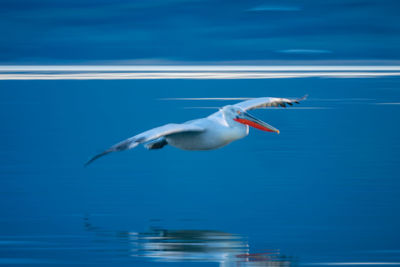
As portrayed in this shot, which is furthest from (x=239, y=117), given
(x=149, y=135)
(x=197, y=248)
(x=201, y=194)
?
(x=197, y=248)

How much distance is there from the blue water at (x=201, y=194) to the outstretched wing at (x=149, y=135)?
0.51 m

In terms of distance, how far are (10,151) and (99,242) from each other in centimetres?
386

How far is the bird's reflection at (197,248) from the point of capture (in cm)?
460

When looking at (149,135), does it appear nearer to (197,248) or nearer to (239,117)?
(197,248)

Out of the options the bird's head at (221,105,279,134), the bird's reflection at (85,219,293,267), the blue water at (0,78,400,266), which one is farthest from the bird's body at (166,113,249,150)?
the bird's reflection at (85,219,293,267)

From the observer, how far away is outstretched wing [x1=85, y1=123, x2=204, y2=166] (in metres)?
5.59

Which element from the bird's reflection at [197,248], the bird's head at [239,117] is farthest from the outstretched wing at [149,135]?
the bird's reflection at [197,248]

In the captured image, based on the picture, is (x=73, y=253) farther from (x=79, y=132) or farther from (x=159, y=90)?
(x=159, y=90)

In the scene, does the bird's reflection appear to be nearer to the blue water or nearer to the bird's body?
A: the blue water

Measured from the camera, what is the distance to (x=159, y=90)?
16.5 metres

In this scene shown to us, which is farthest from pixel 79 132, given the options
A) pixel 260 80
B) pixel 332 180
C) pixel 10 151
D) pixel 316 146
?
pixel 260 80

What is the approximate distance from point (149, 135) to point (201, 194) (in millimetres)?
906

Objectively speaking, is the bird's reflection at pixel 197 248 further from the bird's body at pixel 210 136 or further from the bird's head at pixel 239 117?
the bird's head at pixel 239 117

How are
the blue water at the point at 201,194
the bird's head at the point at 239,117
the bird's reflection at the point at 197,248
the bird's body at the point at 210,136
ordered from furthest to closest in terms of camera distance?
the bird's head at the point at 239,117 → the bird's body at the point at 210,136 → the blue water at the point at 201,194 → the bird's reflection at the point at 197,248
